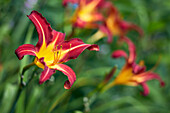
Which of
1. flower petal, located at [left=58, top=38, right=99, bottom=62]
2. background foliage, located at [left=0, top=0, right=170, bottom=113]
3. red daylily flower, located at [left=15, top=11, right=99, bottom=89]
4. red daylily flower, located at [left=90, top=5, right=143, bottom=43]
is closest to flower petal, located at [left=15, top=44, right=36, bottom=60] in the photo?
red daylily flower, located at [left=15, top=11, right=99, bottom=89]

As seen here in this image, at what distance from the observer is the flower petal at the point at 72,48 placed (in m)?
0.78

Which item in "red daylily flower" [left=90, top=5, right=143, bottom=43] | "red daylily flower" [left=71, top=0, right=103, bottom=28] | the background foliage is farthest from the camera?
"red daylily flower" [left=90, top=5, right=143, bottom=43]

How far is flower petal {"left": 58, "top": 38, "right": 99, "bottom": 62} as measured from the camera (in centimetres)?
78

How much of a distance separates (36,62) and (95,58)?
3.25 ft

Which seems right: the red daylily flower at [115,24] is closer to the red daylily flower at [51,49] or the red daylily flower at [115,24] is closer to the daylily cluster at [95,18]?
the daylily cluster at [95,18]

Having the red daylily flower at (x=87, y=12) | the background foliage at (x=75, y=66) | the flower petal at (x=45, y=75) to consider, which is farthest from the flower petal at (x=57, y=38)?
the red daylily flower at (x=87, y=12)

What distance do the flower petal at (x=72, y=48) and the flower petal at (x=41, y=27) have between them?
59mm

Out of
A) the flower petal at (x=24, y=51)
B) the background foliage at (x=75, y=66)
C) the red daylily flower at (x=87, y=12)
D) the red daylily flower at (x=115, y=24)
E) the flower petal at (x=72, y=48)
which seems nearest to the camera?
the flower petal at (x=24, y=51)

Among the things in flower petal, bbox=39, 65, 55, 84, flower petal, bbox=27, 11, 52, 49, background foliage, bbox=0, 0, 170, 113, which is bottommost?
flower petal, bbox=39, 65, 55, 84

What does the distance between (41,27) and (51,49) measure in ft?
0.36

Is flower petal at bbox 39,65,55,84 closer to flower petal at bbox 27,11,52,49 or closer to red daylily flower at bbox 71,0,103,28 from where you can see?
flower petal at bbox 27,11,52,49

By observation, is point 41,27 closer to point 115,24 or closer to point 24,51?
point 24,51

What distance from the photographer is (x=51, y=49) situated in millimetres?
853

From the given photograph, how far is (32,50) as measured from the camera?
2.46 ft
